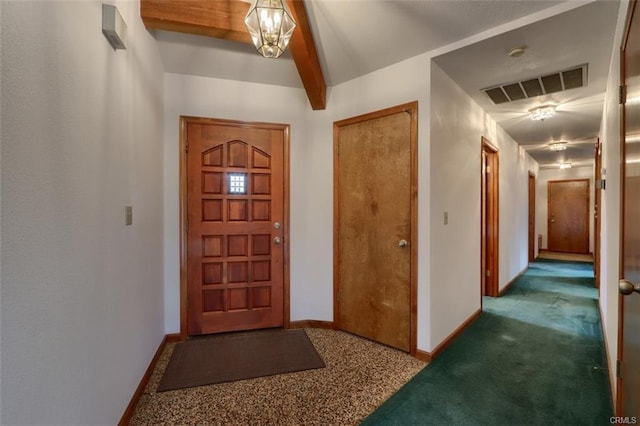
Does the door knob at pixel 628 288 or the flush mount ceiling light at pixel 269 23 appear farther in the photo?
the flush mount ceiling light at pixel 269 23

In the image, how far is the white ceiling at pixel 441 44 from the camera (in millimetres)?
1876

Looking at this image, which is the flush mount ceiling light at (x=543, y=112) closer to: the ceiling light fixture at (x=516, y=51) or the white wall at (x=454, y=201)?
the white wall at (x=454, y=201)

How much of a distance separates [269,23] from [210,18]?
71 cm

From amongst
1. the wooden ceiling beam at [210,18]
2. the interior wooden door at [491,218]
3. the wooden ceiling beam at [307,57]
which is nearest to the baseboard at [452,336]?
the interior wooden door at [491,218]

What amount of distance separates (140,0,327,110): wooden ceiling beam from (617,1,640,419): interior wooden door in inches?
72.4

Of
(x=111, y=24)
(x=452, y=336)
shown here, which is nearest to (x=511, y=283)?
(x=452, y=336)

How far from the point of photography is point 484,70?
2.46 m

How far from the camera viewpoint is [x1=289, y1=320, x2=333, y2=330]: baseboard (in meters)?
2.98

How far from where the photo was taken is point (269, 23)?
1.69m

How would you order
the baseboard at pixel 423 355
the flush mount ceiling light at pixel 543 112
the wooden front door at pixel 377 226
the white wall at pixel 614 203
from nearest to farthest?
the white wall at pixel 614 203 < the baseboard at pixel 423 355 < the wooden front door at pixel 377 226 < the flush mount ceiling light at pixel 543 112

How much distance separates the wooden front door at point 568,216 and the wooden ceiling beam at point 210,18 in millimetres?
8434

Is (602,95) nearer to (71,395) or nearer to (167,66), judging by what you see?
(167,66)

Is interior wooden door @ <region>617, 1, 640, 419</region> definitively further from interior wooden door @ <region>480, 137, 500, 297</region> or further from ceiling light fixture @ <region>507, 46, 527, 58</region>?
interior wooden door @ <region>480, 137, 500, 297</region>

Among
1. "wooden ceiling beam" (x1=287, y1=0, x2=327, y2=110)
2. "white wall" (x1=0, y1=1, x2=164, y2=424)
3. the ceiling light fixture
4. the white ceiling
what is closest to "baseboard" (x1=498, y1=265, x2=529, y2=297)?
the white ceiling
